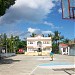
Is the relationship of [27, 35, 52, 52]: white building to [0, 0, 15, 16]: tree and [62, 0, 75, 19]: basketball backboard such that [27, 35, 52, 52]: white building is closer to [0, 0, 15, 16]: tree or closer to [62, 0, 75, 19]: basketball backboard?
[0, 0, 15, 16]: tree

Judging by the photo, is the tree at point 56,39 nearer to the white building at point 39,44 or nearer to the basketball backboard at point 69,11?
the white building at point 39,44

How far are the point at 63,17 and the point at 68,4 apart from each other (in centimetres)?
114

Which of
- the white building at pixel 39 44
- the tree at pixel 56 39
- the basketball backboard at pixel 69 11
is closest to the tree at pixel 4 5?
the basketball backboard at pixel 69 11

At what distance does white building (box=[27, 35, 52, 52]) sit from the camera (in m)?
99.8

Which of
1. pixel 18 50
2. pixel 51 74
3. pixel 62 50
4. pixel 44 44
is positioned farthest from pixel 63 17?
pixel 18 50

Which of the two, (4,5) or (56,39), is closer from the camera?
(4,5)

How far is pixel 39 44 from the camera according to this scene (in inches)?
3930

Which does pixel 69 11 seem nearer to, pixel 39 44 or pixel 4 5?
pixel 4 5

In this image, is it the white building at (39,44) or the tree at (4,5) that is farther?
the white building at (39,44)

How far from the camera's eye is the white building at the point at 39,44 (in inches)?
3930

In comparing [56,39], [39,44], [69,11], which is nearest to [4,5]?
[69,11]

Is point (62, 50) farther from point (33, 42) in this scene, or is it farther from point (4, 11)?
point (4, 11)

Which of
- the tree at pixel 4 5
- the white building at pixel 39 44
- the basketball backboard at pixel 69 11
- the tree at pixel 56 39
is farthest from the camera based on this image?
the tree at pixel 56 39

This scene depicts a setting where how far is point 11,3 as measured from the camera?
126 ft
